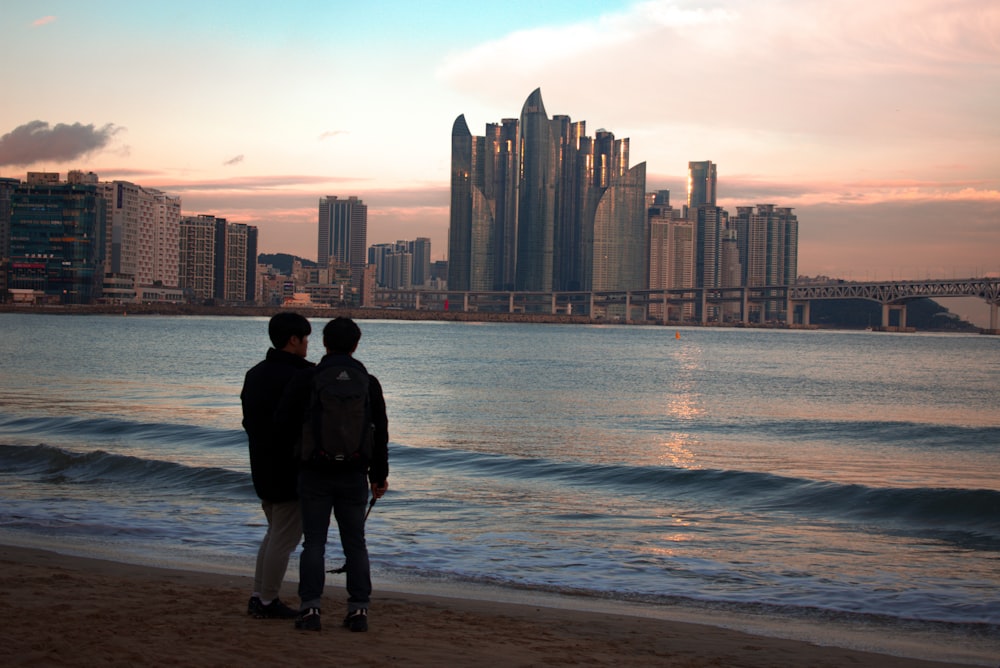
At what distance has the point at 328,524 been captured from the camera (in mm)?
6184

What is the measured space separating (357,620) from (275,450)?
1142mm

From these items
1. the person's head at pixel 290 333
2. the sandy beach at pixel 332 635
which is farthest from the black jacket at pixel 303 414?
the sandy beach at pixel 332 635

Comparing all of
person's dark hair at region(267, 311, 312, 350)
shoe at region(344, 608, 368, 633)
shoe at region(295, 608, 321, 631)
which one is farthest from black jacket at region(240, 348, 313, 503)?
shoe at region(344, 608, 368, 633)

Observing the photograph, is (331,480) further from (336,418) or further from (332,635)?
(332,635)

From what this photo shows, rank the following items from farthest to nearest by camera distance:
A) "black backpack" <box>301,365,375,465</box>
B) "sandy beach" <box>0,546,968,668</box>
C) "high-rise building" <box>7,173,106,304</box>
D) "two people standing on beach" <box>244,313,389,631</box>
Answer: "high-rise building" <box>7,173,106,304</box>
"two people standing on beach" <box>244,313,389,631</box>
"black backpack" <box>301,365,375,465</box>
"sandy beach" <box>0,546,968,668</box>

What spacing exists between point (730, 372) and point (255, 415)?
53681 mm

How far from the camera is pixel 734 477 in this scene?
1609 cm

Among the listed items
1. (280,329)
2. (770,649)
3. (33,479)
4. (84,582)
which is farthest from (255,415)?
(33,479)

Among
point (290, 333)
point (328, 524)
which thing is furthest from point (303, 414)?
point (328, 524)

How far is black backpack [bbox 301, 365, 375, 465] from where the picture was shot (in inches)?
232

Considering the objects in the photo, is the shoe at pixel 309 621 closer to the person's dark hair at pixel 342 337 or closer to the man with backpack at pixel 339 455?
the man with backpack at pixel 339 455

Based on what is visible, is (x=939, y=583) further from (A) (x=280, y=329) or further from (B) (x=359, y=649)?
(A) (x=280, y=329)

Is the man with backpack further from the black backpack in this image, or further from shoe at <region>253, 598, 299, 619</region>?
shoe at <region>253, 598, 299, 619</region>

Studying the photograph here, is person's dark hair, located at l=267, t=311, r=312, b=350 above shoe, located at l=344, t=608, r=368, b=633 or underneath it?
above
